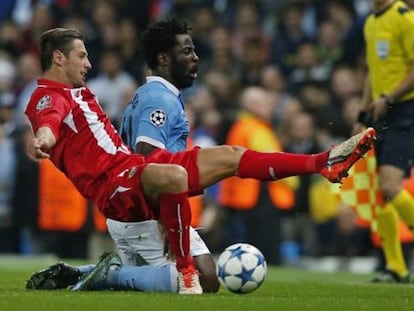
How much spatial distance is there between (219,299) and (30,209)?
918 cm

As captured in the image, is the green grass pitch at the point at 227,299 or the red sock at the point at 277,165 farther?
the red sock at the point at 277,165

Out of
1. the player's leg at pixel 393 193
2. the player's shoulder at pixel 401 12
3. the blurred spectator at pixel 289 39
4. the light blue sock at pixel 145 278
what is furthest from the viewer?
the blurred spectator at pixel 289 39

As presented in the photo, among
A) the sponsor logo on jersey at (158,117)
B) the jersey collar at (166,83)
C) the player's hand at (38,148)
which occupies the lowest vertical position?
the player's hand at (38,148)

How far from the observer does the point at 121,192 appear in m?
8.78

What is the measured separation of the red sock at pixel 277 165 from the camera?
8562 mm

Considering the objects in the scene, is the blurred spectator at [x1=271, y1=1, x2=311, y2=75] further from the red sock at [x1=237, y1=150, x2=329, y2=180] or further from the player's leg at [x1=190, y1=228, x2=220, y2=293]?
the red sock at [x1=237, y1=150, x2=329, y2=180]

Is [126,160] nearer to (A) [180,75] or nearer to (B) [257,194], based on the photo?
(A) [180,75]

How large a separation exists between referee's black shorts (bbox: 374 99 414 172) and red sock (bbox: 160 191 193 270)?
329 cm

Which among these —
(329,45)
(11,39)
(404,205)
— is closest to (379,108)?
(404,205)

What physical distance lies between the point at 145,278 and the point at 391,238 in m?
3.42

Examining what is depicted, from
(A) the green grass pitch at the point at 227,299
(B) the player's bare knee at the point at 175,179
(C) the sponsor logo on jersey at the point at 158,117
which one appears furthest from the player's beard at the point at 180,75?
(A) the green grass pitch at the point at 227,299

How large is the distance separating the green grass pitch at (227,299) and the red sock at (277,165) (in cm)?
76

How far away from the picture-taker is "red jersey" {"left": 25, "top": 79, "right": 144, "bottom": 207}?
352 inches

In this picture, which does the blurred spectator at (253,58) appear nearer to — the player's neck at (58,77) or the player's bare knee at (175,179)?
the player's neck at (58,77)
